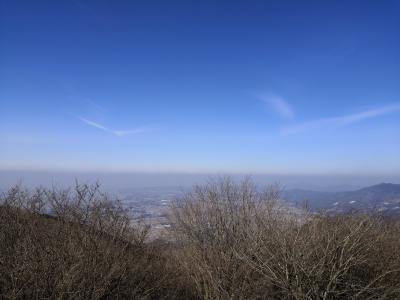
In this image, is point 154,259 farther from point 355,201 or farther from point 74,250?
point 355,201

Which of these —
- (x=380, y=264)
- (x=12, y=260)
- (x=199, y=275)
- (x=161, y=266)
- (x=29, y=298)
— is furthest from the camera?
(x=161, y=266)

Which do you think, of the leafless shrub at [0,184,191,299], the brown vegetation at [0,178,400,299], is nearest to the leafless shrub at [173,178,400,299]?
the brown vegetation at [0,178,400,299]

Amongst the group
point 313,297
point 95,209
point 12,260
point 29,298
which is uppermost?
point 95,209

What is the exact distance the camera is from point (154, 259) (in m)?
19.8

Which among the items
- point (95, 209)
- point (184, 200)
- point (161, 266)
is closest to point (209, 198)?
point (184, 200)

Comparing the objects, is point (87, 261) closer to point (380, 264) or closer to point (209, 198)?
point (380, 264)

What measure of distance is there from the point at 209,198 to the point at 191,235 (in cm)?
428

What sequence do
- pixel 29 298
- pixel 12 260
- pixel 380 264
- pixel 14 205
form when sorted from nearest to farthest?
pixel 29 298 → pixel 12 260 → pixel 380 264 → pixel 14 205

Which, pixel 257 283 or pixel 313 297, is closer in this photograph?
pixel 313 297

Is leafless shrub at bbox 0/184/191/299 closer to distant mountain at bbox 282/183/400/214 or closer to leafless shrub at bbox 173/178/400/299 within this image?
leafless shrub at bbox 173/178/400/299

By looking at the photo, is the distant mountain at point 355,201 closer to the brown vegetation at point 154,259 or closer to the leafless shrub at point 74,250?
the brown vegetation at point 154,259

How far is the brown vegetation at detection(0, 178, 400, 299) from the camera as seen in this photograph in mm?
12047

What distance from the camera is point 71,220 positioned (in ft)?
56.6

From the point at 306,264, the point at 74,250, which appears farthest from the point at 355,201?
the point at 74,250
